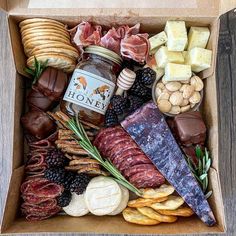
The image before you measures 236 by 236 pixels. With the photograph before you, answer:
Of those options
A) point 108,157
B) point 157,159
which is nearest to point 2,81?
point 108,157

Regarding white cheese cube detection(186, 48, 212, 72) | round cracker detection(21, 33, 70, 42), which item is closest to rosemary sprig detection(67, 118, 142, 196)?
round cracker detection(21, 33, 70, 42)

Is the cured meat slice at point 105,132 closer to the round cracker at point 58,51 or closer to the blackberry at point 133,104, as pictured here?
the blackberry at point 133,104

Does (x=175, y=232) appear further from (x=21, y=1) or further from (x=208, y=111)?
(x=21, y=1)

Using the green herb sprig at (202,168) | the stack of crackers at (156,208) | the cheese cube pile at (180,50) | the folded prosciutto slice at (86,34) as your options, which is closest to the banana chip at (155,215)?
the stack of crackers at (156,208)

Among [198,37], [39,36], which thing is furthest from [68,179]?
[198,37]

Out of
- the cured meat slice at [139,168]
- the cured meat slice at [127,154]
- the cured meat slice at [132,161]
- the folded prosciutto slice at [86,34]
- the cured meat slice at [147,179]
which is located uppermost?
the folded prosciutto slice at [86,34]

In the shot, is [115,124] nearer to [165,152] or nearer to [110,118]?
[110,118]
